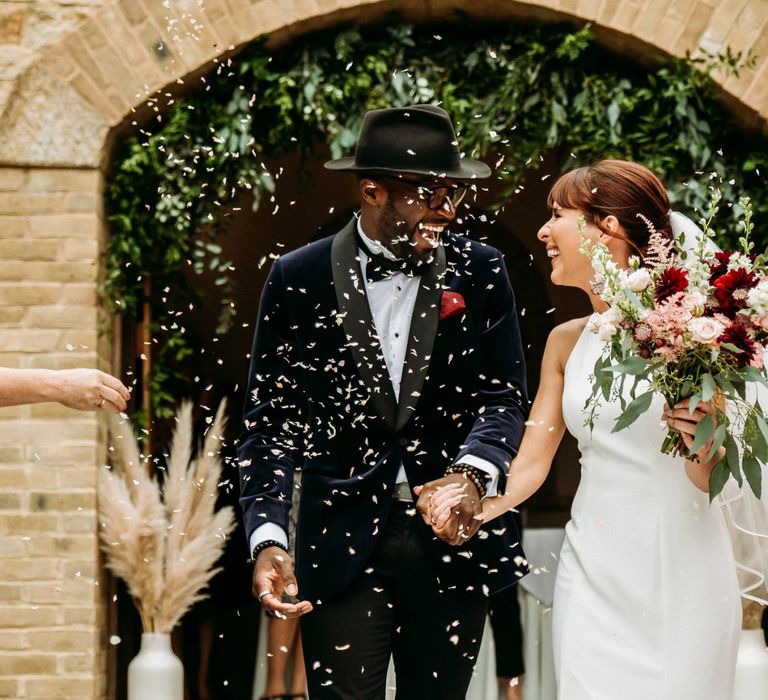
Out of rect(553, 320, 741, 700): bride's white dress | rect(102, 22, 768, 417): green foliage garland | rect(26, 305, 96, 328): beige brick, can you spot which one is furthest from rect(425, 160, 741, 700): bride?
rect(26, 305, 96, 328): beige brick

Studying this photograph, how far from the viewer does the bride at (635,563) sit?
3.35m

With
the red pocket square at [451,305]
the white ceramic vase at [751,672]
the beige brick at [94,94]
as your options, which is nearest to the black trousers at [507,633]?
the white ceramic vase at [751,672]

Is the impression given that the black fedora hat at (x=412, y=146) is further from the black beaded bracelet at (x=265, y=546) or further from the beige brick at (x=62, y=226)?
the beige brick at (x=62, y=226)

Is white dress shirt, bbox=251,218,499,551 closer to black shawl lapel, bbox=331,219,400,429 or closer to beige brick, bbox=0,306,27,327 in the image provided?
black shawl lapel, bbox=331,219,400,429

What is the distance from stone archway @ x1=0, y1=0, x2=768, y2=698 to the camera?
17.6ft

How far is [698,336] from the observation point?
2973mm

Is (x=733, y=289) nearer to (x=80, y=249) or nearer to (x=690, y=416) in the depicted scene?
(x=690, y=416)

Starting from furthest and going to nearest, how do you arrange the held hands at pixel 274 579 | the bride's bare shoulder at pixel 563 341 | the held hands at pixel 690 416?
1. the bride's bare shoulder at pixel 563 341
2. the held hands at pixel 274 579
3. the held hands at pixel 690 416

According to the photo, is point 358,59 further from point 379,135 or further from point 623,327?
point 623,327

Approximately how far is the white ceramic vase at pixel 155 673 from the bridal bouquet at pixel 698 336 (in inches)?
114

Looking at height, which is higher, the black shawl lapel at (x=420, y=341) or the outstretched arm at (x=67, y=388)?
the black shawl lapel at (x=420, y=341)

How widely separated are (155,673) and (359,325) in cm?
262

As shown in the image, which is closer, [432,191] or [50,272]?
[432,191]

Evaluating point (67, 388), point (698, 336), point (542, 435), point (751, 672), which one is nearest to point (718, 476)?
point (698, 336)
